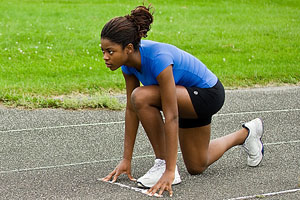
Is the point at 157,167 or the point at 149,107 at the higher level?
the point at 149,107

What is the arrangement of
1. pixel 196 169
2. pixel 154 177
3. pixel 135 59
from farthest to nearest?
pixel 196 169
pixel 154 177
pixel 135 59

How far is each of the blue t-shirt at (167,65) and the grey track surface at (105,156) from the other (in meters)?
0.76

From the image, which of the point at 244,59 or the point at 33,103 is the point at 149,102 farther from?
the point at 244,59

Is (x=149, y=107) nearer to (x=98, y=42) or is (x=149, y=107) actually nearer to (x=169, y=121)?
(x=169, y=121)

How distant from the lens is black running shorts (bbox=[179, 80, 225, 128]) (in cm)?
431

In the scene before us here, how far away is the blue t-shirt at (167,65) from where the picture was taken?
13.2ft

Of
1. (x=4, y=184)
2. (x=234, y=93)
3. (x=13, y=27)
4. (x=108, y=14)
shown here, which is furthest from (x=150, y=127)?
(x=108, y=14)

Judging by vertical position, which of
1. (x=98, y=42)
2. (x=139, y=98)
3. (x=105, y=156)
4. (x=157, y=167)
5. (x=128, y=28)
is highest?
(x=128, y=28)

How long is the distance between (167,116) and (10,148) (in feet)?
6.34

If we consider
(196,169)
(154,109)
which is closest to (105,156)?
(196,169)

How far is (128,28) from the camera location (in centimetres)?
401

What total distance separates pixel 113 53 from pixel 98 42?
6560 mm

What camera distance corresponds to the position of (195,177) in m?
4.54

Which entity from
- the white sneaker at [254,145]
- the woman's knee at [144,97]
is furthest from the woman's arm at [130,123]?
the white sneaker at [254,145]
